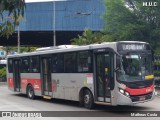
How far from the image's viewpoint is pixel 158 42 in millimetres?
25625

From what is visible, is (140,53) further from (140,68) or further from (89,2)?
(89,2)

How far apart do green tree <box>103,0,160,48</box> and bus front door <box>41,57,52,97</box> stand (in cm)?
838

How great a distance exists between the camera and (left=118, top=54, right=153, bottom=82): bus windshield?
13445 mm

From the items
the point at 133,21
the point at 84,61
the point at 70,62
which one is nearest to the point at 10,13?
the point at 84,61

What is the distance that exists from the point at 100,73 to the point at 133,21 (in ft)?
42.2

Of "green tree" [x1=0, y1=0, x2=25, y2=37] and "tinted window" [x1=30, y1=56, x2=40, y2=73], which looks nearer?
"green tree" [x1=0, y1=0, x2=25, y2=37]

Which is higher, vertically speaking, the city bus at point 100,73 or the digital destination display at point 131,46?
the digital destination display at point 131,46

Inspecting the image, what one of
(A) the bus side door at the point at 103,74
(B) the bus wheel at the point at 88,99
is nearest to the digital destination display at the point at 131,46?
(A) the bus side door at the point at 103,74

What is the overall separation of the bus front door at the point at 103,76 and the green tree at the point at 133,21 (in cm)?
1132

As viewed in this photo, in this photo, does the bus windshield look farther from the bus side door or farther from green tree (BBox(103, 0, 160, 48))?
green tree (BBox(103, 0, 160, 48))

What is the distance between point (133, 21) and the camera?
2631cm

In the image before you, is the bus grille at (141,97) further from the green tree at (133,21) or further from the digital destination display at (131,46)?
the green tree at (133,21)

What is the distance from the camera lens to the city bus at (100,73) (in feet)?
44.1

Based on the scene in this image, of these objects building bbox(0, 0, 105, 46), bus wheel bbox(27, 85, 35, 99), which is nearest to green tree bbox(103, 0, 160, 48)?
bus wheel bbox(27, 85, 35, 99)
